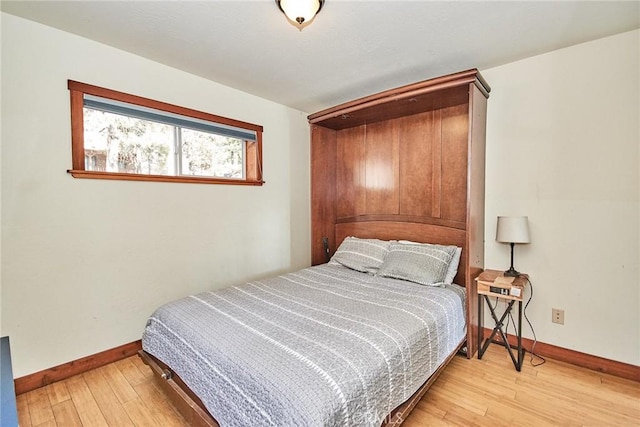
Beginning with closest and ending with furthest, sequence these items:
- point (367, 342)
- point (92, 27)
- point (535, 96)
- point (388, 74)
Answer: point (367, 342), point (92, 27), point (535, 96), point (388, 74)

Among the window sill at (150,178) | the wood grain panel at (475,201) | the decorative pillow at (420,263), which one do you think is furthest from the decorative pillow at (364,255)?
the window sill at (150,178)

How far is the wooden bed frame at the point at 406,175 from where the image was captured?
234 centimetres

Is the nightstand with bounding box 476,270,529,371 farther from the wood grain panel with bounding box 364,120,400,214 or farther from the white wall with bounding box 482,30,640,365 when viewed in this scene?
the wood grain panel with bounding box 364,120,400,214

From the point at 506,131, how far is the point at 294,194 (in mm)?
2340

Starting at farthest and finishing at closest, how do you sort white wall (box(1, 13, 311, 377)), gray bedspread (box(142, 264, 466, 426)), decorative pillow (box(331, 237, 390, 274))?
decorative pillow (box(331, 237, 390, 274))
white wall (box(1, 13, 311, 377))
gray bedspread (box(142, 264, 466, 426))

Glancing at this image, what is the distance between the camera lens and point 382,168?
10.9 feet

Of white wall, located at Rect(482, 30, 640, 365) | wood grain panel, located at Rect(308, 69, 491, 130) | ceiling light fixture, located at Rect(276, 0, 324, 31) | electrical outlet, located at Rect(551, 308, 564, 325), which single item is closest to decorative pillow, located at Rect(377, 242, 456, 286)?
white wall, located at Rect(482, 30, 640, 365)

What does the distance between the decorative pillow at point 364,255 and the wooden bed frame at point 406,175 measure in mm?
309

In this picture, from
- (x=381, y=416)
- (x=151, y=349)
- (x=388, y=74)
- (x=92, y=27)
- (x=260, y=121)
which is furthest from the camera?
(x=260, y=121)

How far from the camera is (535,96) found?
2.39 m

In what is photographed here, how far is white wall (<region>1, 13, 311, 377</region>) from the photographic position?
192cm

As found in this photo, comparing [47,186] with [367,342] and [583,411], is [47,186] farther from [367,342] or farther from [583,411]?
[583,411]

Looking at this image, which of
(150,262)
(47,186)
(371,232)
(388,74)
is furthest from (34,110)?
(371,232)

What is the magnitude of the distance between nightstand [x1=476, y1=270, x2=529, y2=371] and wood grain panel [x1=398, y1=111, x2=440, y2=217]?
32.9 inches
